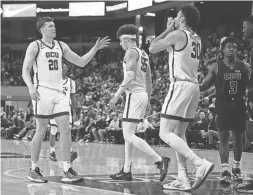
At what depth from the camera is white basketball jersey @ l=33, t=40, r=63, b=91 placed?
6.64 m

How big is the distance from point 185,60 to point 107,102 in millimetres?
16888

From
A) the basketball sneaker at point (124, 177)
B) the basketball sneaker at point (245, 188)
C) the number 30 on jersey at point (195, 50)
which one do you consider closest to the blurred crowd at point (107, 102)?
the basketball sneaker at point (124, 177)

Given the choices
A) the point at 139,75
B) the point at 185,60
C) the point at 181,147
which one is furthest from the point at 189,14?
the point at 181,147

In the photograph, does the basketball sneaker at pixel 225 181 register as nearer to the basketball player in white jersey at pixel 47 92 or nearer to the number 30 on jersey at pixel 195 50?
the number 30 on jersey at pixel 195 50

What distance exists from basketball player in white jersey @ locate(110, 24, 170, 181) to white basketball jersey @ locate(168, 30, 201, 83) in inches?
38.9

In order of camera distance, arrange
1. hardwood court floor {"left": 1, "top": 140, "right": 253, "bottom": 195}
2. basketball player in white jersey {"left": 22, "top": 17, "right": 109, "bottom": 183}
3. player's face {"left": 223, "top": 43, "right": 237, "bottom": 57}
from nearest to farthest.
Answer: hardwood court floor {"left": 1, "top": 140, "right": 253, "bottom": 195}
player's face {"left": 223, "top": 43, "right": 237, "bottom": 57}
basketball player in white jersey {"left": 22, "top": 17, "right": 109, "bottom": 183}

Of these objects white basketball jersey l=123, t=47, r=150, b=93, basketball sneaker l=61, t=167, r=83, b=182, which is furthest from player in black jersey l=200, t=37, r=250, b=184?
basketball sneaker l=61, t=167, r=83, b=182

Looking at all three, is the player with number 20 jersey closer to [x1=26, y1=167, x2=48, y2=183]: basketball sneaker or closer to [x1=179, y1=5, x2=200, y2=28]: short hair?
[x1=179, y1=5, x2=200, y2=28]: short hair

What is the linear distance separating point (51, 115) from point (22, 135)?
47.5 feet

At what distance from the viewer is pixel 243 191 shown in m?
5.69

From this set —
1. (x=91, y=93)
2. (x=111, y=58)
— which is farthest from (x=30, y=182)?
(x=111, y=58)

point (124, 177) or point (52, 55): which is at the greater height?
point (52, 55)

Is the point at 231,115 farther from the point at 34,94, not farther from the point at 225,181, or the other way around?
the point at 34,94

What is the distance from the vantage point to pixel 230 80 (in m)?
6.55
